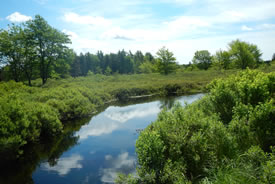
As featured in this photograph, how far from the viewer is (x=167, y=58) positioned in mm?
58188

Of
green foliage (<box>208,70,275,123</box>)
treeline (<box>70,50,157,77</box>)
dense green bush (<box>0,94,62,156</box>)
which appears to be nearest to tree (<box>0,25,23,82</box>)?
dense green bush (<box>0,94,62,156</box>)

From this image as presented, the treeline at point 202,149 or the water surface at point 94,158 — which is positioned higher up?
the treeline at point 202,149

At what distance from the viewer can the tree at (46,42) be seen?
107ft

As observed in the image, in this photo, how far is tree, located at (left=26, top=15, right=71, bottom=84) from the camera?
3259 cm

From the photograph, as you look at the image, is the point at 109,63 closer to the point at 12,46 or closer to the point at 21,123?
the point at 12,46

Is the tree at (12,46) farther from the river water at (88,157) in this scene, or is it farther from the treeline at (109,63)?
the treeline at (109,63)

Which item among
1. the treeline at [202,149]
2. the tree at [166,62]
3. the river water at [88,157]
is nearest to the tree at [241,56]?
the tree at [166,62]

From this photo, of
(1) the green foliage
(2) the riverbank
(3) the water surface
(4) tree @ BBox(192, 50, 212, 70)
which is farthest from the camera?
(4) tree @ BBox(192, 50, 212, 70)

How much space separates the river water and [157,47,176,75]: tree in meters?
43.7

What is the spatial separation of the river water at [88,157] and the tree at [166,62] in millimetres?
43692

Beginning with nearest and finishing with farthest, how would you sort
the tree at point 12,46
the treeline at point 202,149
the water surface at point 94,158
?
the treeline at point 202,149, the water surface at point 94,158, the tree at point 12,46

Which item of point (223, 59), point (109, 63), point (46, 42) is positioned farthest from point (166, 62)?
point (109, 63)

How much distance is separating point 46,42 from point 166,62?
3380 centimetres

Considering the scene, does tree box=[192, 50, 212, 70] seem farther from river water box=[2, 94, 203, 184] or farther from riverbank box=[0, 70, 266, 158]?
river water box=[2, 94, 203, 184]
